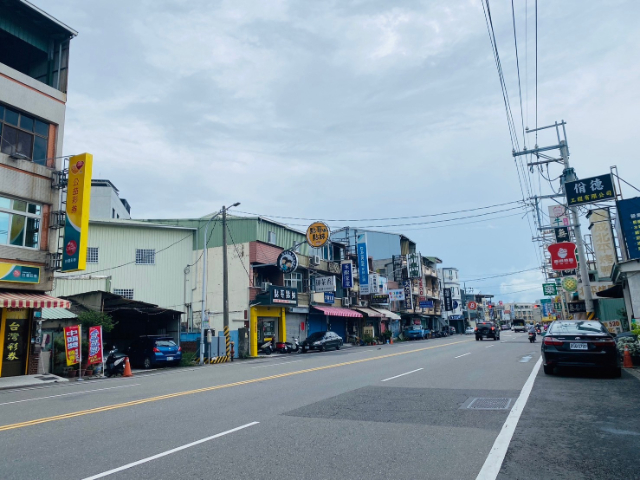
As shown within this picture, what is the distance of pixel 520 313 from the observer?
17412cm

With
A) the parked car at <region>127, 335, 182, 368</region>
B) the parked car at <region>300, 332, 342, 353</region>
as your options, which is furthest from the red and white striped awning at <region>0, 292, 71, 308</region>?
the parked car at <region>300, 332, 342, 353</region>

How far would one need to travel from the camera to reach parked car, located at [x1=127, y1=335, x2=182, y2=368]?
2170 centimetres

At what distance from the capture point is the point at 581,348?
1141 centimetres

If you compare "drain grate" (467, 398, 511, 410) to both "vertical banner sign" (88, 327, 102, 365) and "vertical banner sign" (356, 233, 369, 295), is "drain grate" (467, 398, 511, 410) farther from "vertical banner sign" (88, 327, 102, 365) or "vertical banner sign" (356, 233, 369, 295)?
"vertical banner sign" (356, 233, 369, 295)

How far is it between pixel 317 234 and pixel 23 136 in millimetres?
18770

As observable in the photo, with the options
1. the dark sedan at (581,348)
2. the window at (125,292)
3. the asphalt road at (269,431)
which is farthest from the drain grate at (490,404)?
the window at (125,292)

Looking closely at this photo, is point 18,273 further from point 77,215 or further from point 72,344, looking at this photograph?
point 72,344

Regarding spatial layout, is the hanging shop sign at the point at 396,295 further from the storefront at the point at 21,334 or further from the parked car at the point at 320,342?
the storefront at the point at 21,334

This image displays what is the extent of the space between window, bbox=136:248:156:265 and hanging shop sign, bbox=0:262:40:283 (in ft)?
43.4

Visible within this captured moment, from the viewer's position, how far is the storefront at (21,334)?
662 inches

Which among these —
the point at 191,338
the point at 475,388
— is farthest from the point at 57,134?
the point at 475,388

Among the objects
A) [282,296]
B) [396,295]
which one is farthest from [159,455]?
[396,295]

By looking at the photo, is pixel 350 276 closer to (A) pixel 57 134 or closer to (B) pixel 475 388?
(A) pixel 57 134

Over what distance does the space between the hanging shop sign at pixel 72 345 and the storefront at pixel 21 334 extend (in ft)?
3.76
